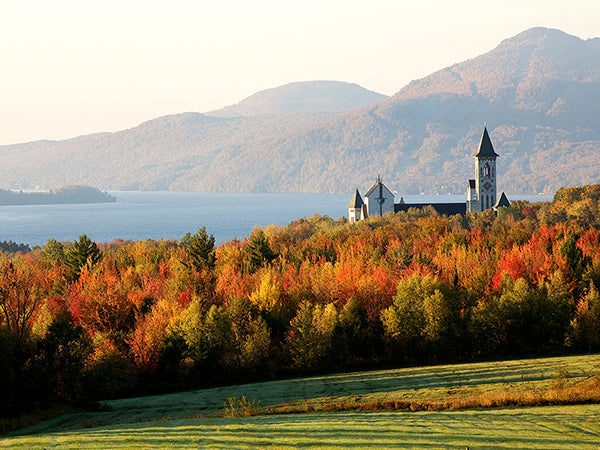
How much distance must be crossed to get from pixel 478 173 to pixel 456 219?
2814cm

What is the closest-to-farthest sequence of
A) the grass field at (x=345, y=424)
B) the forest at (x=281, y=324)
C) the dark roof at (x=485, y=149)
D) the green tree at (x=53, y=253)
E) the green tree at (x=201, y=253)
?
the grass field at (x=345, y=424)
the forest at (x=281, y=324)
the green tree at (x=201, y=253)
the green tree at (x=53, y=253)
the dark roof at (x=485, y=149)

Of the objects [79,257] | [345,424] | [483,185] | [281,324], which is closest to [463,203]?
[483,185]

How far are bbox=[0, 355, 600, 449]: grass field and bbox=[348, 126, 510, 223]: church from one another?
9126 cm

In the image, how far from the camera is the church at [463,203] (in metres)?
126

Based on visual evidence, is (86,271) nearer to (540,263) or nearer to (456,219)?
(540,263)

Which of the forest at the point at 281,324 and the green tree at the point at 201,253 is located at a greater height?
the green tree at the point at 201,253

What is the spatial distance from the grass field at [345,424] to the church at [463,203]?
91.3 meters

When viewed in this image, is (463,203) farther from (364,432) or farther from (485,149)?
(364,432)

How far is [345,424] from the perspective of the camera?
2305 centimetres

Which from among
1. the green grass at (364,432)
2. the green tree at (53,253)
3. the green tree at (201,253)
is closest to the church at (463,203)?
the green tree at (201,253)

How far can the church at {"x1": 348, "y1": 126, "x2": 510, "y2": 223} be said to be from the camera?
12550 centimetres

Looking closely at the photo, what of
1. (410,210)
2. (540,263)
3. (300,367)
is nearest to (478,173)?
(410,210)

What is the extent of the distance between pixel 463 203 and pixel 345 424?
111992mm

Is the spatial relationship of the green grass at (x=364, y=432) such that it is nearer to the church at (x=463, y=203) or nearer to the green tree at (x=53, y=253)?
the green tree at (x=53, y=253)
